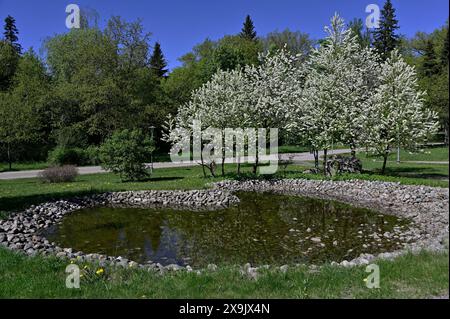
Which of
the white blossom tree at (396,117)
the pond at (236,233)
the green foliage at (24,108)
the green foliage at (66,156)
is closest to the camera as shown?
the pond at (236,233)

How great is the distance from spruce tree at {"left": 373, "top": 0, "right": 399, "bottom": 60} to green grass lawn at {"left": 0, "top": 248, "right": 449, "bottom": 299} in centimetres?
4453

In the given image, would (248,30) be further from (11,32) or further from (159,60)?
(11,32)

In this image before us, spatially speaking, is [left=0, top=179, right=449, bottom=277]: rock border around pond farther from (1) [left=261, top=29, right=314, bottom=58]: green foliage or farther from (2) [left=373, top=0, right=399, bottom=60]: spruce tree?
(1) [left=261, top=29, right=314, bottom=58]: green foliage

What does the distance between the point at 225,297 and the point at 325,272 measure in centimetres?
226

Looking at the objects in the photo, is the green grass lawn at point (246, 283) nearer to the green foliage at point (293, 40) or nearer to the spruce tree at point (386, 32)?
the spruce tree at point (386, 32)

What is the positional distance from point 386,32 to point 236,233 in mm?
41699

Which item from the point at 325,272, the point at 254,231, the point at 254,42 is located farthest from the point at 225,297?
the point at 254,42

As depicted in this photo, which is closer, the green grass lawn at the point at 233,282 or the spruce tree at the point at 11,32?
the green grass lawn at the point at 233,282

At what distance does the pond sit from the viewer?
10.5 m

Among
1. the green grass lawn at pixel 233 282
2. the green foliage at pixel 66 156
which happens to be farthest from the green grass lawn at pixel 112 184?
the green grass lawn at pixel 233 282

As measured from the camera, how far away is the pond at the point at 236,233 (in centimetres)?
1045

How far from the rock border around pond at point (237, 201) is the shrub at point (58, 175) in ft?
22.4
